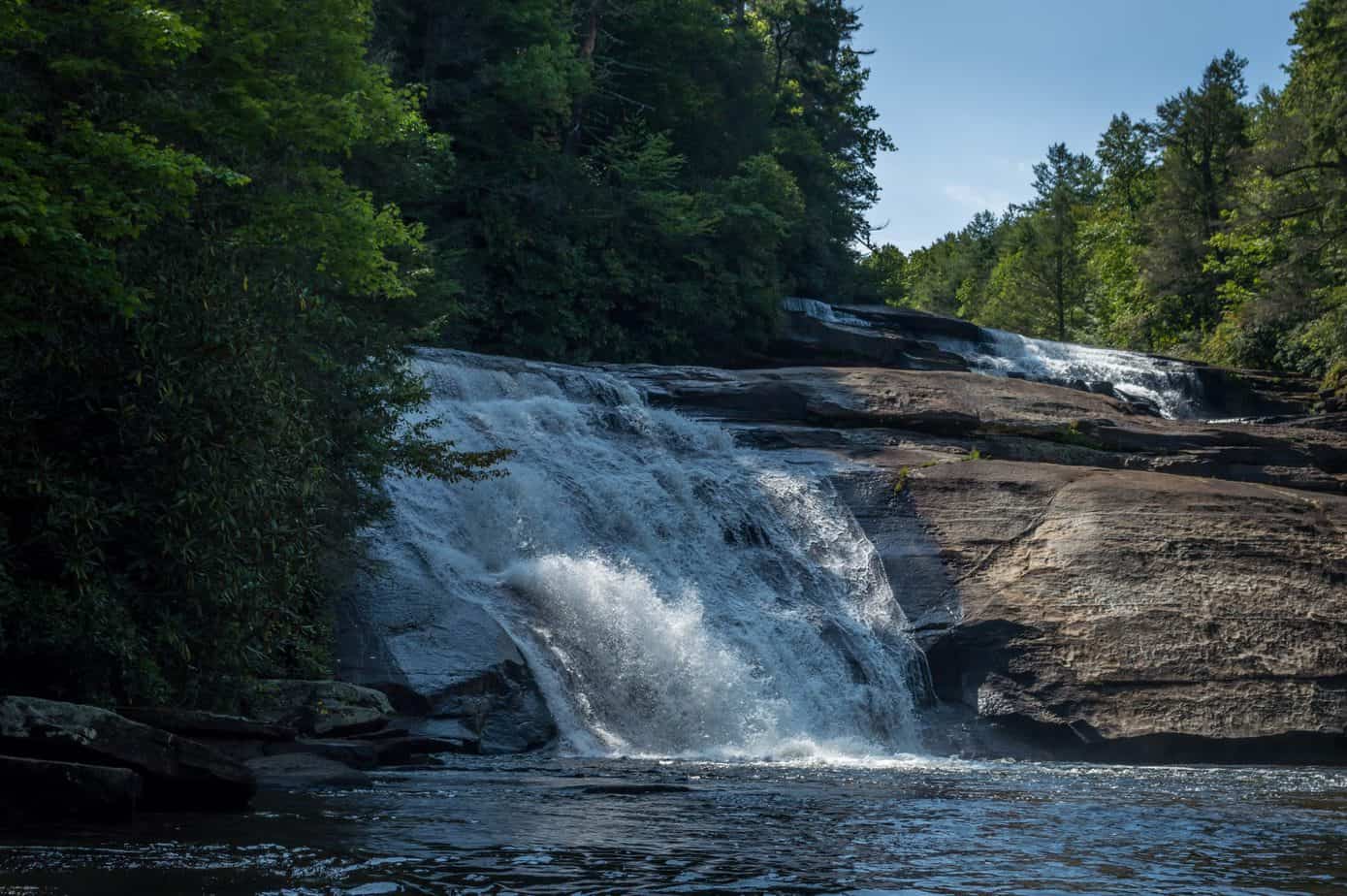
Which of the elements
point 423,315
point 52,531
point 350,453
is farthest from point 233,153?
point 423,315

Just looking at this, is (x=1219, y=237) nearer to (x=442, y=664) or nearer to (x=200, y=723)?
(x=442, y=664)

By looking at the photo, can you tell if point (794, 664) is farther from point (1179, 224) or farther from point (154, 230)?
point (1179, 224)

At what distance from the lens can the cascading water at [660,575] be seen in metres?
15.3

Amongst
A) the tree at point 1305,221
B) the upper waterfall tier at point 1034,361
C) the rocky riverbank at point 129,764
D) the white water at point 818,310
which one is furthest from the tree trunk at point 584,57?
the rocky riverbank at point 129,764

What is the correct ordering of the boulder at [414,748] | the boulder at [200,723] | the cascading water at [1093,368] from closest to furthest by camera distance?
the boulder at [200,723] → the boulder at [414,748] → the cascading water at [1093,368]

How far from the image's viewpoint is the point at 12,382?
33.1ft

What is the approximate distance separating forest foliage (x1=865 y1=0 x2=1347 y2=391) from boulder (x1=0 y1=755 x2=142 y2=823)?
33109 millimetres

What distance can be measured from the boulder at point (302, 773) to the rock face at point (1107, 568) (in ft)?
31.3

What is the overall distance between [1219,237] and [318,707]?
40512 mm

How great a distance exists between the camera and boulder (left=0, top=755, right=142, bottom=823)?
24.8ft

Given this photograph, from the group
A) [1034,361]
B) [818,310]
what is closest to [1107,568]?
[1034,361]

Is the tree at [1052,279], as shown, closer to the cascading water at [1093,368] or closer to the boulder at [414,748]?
the cascading water at [1093,368]

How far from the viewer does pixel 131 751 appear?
8.11 meters

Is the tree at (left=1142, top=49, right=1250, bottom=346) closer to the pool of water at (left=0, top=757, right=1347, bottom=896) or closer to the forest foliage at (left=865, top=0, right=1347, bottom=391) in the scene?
the forest foliage at (left=865, top=0, right=1347, bottom=391)
